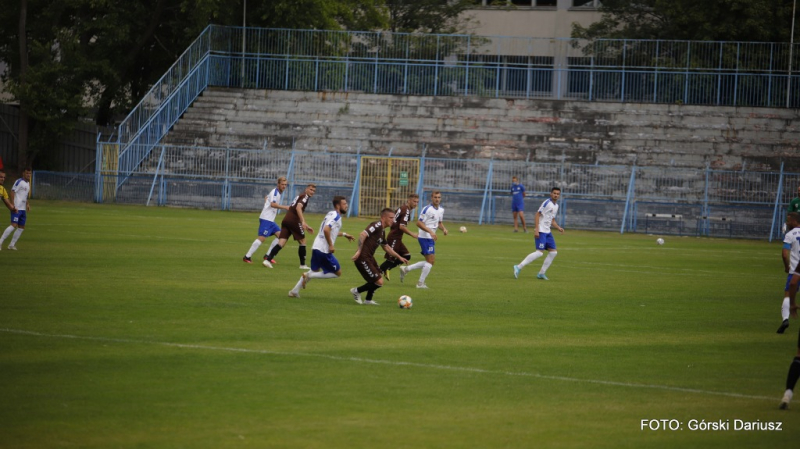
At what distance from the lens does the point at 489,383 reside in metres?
11.0

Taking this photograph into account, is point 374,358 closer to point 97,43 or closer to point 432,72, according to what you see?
point 432,72

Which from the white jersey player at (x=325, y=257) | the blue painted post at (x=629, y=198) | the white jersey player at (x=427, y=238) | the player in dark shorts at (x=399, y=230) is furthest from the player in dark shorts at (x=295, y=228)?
the blue painted post at (x=629, y=198)

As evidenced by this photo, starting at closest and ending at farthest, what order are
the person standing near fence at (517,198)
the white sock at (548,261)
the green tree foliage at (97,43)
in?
1. the white sock at (548,261)
2. the person standing near fence at (517,198)
3. the green tree foliage at (97,43)

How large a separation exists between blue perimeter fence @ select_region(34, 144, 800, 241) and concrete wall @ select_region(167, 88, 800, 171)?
4.93 feet

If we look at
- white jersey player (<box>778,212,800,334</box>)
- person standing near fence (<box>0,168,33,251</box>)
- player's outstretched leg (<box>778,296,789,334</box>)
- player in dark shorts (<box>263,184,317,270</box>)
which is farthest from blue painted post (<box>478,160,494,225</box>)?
player's outstretched leg (<box>778,296,789,334</box>)

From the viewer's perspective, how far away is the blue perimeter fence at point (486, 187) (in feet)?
138

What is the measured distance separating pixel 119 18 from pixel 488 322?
43280mm

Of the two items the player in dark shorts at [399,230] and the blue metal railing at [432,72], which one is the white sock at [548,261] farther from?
the blue metal railing at [432,72]

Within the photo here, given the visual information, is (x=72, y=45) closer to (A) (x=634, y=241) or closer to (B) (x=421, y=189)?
(B) (x=421, y=189)

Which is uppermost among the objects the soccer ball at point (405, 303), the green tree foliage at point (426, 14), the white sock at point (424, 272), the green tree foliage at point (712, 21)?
the green tree foliage at point (426, 14)

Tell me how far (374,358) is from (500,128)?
37.3m

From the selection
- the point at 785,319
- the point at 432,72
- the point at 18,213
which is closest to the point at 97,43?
the point at 432,72

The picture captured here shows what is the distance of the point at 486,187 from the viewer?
44125 mm

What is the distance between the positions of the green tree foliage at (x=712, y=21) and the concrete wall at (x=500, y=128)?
552 centimetres
